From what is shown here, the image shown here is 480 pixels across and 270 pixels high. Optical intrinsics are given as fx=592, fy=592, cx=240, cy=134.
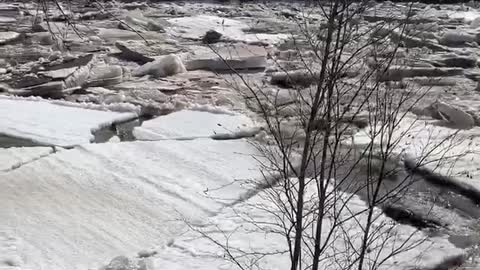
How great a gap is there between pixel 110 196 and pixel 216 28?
326 inches

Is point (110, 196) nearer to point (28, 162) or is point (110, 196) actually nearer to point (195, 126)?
point (28, 162)

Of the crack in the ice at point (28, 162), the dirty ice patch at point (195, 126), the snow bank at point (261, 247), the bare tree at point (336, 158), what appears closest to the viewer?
the bare tree at point (336, 158)

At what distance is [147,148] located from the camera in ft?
19.2

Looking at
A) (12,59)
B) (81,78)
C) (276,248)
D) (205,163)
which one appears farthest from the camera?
(12,59)

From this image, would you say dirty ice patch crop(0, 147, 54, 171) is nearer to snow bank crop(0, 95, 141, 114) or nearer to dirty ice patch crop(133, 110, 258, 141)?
dirty ice patch crop(133, 110, 258, 141)

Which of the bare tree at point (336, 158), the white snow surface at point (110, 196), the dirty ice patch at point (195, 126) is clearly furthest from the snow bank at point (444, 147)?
the white snow surface at point (110, 196)

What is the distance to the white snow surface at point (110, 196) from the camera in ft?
13.0

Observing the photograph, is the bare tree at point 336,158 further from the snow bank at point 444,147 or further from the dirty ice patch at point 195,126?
the dirty ice patch at point 195,126

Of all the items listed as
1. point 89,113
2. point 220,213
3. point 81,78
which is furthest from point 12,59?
point 220,213

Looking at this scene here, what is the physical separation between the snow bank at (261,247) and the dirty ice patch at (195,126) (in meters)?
1.80

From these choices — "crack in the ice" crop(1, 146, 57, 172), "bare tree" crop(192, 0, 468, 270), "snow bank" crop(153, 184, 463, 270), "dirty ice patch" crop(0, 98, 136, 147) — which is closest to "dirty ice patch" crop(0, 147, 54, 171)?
"crack in the ice" crop(1, 146, 57, 172)

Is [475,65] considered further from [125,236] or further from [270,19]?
[125,236]

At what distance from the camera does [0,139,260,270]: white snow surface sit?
3959 millimetres

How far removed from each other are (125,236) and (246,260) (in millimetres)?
877
